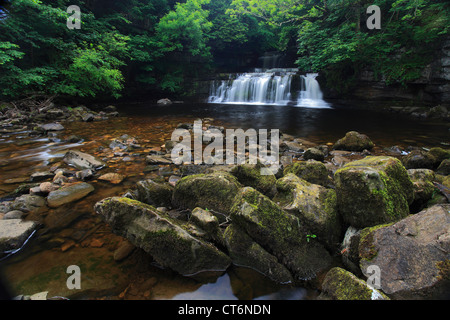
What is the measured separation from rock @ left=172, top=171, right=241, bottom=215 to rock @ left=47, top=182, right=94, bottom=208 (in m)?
1.85

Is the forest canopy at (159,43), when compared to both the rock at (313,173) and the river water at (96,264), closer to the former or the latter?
the river water at (96,264)

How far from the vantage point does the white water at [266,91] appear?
17469 mm

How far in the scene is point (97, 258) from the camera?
2.54 meters

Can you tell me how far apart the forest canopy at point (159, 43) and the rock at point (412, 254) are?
13304 mm

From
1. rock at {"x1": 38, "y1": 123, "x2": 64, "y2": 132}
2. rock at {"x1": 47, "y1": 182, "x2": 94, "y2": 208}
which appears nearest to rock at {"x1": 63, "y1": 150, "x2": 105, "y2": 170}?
rock at {"x1": 47, "y1": 182, "x2": 94, "y2": 208}

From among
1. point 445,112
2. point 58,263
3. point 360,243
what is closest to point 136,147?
point 58,263

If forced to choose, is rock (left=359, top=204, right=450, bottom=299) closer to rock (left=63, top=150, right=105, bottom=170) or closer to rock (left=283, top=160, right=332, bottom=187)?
rock (left=283, top=160, right=332, bottom=187)

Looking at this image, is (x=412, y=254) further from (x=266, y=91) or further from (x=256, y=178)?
(x=266, y=91)

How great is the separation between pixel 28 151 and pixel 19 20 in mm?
8414

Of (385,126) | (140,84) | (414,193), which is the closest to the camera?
(414,193)

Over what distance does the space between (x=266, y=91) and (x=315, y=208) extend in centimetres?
1740

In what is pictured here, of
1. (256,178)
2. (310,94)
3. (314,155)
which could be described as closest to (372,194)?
(256,178)
